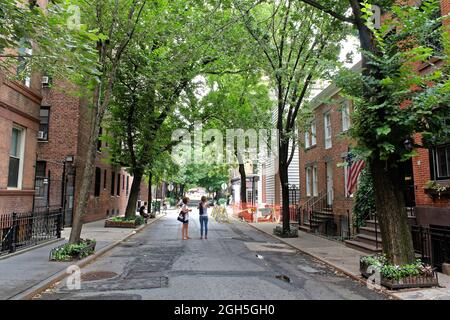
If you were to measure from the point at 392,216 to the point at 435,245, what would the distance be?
116 inches

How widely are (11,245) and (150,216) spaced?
63.3 ft

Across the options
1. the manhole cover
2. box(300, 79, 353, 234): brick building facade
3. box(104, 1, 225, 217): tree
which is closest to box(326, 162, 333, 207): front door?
box(300, 79, 353, 234): brick building facade

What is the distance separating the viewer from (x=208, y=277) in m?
8.33

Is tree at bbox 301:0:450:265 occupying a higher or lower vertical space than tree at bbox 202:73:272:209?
lower

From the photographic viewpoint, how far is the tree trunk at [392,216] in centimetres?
789

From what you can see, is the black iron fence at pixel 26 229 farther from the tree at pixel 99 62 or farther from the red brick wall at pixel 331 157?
the red brick wall at pixel 331 157

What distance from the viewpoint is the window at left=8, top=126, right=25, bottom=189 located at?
12816 millimetres

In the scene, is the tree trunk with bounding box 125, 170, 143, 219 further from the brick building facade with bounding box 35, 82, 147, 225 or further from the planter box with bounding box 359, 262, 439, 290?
the planter box with bounding box 359, 262, 439, 290


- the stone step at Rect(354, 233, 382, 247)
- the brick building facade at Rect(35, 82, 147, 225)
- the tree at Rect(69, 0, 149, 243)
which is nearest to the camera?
the tree at Rect(69, 0, 149, 243)

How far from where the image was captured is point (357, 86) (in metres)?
8.41

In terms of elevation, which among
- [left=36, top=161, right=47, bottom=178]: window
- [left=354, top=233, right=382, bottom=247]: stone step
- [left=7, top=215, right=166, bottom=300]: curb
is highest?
[left=36, top=161, right=47, bottom=178]: window

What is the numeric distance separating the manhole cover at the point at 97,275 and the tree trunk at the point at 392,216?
6.14m
